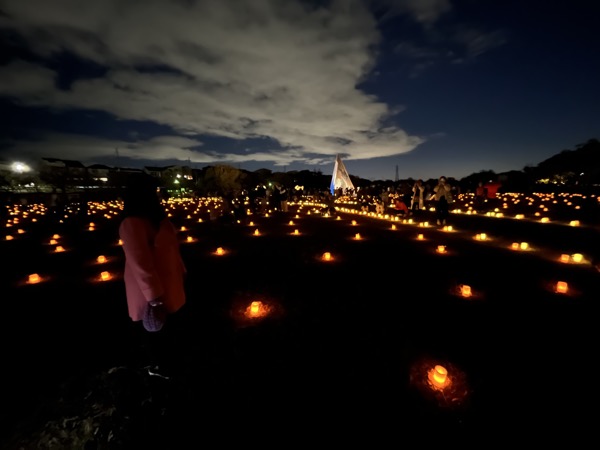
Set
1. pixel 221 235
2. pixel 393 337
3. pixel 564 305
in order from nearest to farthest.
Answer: pixel 393 337 < pixel 564 305 < pixel 221 235

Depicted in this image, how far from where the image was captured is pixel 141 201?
299 cm

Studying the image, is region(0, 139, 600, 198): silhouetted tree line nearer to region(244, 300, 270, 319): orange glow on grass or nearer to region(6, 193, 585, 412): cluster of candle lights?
region(6, 193, 585, 412): cluster of candle lights

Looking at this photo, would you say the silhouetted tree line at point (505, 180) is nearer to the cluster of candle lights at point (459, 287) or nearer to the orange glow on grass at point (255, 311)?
the cluster of candle lights at point (459, 287)

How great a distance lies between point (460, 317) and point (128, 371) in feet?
17.7

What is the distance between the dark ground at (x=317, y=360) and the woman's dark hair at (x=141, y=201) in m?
2.13

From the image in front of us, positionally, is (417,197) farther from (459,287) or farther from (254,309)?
(254,309)

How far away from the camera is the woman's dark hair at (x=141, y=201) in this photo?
2967mm

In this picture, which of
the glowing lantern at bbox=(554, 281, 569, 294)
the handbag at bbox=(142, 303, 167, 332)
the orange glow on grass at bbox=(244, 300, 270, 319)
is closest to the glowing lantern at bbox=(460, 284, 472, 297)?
the glowing lantern at bbox=(554, 281, 569, 294)

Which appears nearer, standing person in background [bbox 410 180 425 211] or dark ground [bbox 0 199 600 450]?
dark ground [bbox 0 199 600 450]

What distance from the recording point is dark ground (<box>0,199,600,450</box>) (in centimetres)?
284

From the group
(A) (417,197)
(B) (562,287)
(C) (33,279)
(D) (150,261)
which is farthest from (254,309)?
(A) (417,197)

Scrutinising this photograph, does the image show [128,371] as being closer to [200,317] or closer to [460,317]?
[200,317]

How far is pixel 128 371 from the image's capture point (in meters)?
3.54

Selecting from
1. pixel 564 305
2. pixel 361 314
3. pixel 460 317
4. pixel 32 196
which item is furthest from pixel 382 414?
pixel 32 196
